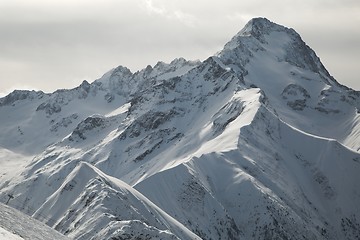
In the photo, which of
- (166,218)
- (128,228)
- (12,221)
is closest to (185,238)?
(166,218)

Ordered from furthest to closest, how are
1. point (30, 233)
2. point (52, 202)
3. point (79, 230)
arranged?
1. point (52, 202)
2. point (79, 230)
3. point (30, 233)

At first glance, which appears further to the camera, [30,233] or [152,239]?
[152,239]

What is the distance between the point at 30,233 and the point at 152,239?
148ft

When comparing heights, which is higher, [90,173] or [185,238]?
[90,173]

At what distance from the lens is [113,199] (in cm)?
15975

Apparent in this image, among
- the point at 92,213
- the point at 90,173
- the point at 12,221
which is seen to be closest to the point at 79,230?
the point at 92,213

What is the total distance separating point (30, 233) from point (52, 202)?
127006mm

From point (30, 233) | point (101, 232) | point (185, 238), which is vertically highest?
point (30, 233)

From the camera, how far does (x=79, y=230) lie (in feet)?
481

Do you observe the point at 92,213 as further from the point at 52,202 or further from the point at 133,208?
the point at 52,202

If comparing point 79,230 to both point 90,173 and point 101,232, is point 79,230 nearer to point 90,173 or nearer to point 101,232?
point 101,232

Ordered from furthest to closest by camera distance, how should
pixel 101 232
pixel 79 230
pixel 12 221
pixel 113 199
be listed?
pixel 113 199 < pixel 79 230 < pixel 101 232 < pixel 12 221

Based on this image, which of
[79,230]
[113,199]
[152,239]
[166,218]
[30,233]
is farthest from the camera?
[166,218]

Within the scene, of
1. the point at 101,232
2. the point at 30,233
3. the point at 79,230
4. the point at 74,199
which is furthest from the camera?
the point at 74,199
